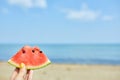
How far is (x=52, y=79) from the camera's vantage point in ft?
51.2

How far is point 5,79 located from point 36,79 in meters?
1.30

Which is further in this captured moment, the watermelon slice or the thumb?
the watermelon slice

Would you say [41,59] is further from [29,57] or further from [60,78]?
[60,78]

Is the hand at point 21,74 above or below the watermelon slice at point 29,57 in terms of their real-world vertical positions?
below

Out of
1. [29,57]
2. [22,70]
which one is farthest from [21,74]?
[29,57]

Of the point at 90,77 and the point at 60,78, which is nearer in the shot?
the point at 60,78

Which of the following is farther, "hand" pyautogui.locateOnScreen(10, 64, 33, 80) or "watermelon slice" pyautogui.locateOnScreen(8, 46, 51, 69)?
"watermelon slice" pyautogui.locateOnScreen(8, 46, 51, 69)

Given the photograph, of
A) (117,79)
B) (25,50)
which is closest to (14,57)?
(25,50)

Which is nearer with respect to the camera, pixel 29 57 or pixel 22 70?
pixel 22 70

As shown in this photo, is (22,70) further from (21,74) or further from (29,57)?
(29,57)

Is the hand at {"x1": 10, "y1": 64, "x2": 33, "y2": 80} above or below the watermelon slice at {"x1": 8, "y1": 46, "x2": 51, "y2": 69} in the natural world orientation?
below

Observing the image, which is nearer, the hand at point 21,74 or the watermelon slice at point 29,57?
the hand at point 21,74

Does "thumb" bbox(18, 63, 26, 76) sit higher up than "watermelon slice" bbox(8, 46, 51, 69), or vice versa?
"watermelon slice" bbox(8, 46, 51, 69)

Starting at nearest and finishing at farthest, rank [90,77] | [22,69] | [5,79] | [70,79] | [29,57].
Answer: [22,69], [29,57], [5,79], [70,79], [90,77]
